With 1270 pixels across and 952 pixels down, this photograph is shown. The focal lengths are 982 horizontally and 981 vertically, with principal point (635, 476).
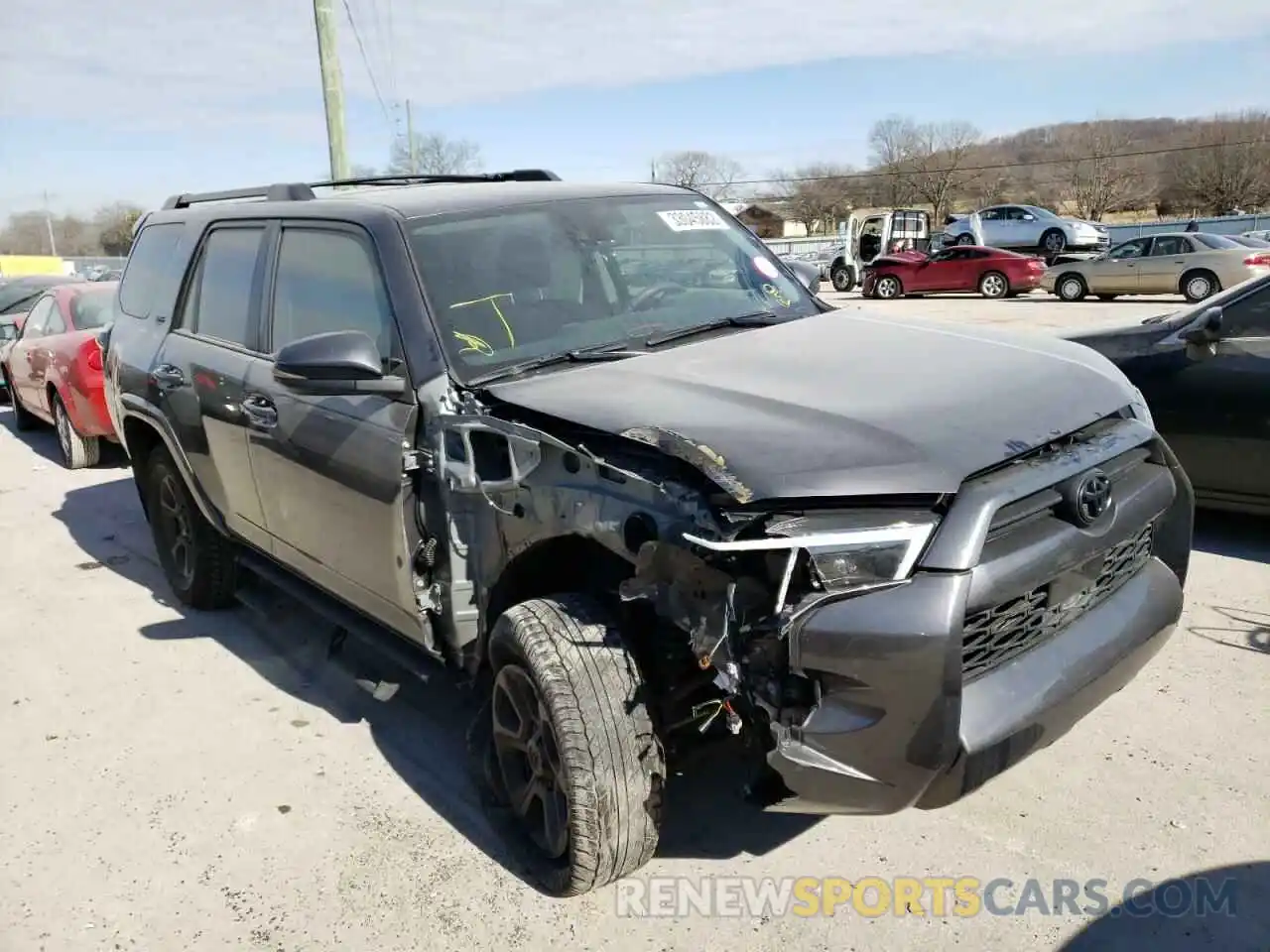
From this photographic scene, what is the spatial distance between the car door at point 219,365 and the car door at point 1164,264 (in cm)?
2054

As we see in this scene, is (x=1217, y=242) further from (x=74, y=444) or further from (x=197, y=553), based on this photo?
(x=197, y=553)

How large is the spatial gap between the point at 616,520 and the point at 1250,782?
2.25 meters

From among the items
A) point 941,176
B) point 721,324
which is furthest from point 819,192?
point 721,324

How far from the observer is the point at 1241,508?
198 inches

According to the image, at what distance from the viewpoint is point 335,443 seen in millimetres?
3348

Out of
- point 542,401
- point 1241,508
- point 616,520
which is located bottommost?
point 1241,508

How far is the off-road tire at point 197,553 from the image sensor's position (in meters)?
4.95

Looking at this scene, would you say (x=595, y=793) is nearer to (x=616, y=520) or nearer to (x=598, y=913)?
Result: (x=598, y=913)

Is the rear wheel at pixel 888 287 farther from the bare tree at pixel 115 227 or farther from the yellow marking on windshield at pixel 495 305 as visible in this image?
the bare tree at pixel 115 227

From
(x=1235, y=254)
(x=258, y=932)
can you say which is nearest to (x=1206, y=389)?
(x=258, y=932)

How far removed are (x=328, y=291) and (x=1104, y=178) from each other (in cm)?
7537

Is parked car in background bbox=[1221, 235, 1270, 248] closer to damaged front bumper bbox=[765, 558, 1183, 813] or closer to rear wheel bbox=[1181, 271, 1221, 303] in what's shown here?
rear wheel bbox=[1181, 271, 1221, 303]

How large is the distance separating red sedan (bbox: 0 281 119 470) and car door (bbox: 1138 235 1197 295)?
19.4 meters

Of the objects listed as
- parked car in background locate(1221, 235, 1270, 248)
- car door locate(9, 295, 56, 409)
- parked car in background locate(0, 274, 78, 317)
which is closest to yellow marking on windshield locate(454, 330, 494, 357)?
car door locate(9, 295, 56, 409)
